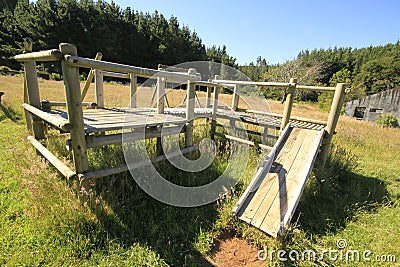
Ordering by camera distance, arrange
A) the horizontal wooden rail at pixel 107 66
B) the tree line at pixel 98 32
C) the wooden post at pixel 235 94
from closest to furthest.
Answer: the horizontal wooden rail at pixel 107 66, the wooden post at pixel 235 94, the tree line at pixel 98 32

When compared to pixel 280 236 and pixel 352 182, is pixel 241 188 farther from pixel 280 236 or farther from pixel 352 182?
pixel 352 182

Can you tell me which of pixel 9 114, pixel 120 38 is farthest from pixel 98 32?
pixel 9 114

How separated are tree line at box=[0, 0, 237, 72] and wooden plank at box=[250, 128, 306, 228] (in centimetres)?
3381

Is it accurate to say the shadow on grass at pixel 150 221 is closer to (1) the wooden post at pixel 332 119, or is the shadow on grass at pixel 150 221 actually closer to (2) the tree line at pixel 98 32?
(1) the wooden post at pixel 332 119

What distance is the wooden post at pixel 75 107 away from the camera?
1.88m

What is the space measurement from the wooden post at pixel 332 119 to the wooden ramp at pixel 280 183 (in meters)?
0.18

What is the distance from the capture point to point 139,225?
102 inches

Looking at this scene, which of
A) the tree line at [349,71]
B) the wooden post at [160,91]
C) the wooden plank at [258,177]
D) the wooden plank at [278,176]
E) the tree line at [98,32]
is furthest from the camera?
the tree line at [349,71]

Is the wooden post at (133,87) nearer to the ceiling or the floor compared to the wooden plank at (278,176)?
nearer to the ceiling

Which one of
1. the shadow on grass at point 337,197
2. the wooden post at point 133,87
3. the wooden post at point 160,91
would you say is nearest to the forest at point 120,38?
the wooden post at point 133,87

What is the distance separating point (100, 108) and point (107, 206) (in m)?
2.33

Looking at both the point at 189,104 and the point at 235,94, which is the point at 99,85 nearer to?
the point at 189,104

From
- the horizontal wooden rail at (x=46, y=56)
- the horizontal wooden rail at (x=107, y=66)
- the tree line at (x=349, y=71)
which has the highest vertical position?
the tree line at (x=349, y=71)

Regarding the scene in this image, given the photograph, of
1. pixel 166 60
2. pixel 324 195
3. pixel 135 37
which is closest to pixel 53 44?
pixel 135 37
